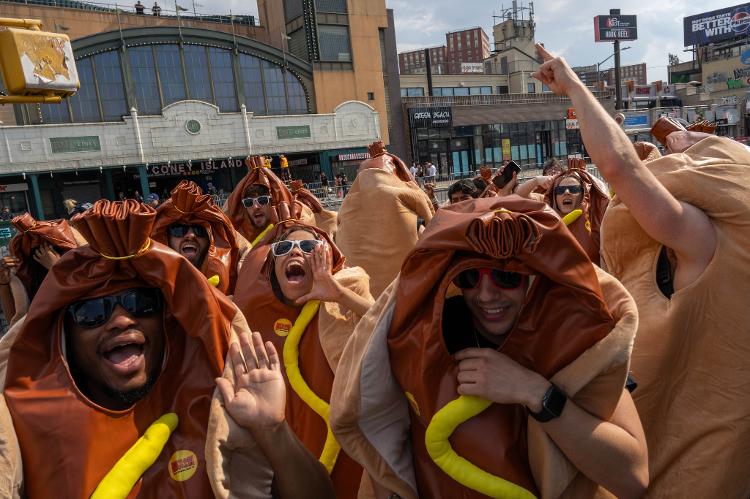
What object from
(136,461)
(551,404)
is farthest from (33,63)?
(551,404)

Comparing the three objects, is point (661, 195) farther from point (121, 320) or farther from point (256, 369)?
point (121, 320)

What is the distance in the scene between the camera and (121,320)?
167 cm

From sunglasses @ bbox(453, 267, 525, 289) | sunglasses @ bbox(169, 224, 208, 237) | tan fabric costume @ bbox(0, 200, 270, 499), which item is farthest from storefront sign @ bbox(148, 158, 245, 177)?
sunglasses @ bbox(453, 267, 525, 289)

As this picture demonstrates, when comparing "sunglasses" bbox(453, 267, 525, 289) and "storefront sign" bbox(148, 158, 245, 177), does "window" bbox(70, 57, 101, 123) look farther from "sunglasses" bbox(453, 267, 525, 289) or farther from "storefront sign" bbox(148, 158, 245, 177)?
"sunglasses" bbox(453, 267, 525, 289)

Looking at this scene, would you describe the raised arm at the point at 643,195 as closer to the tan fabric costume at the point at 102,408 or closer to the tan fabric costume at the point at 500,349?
the tan fabric costume at the point at 500,349

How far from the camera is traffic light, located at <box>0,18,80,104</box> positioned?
15.1 feet

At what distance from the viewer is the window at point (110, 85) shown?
24688 mm

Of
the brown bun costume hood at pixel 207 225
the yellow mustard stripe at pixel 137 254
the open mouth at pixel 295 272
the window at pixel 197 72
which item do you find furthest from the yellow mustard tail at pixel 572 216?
the window at pixel 197 72

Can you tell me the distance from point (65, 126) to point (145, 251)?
25614mm

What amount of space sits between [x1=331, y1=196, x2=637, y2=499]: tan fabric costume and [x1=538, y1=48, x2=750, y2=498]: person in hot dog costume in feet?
2.00

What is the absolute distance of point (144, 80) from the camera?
25625 mm

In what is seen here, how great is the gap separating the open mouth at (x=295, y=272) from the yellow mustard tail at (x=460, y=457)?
4.90 feet

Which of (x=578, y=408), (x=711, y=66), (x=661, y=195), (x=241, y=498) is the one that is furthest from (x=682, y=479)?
(x=711, y=66)

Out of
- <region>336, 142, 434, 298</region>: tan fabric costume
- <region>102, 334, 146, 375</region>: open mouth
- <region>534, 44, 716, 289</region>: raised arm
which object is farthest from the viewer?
<region>336, 142, 434, 298</region>: tan fabric costume
